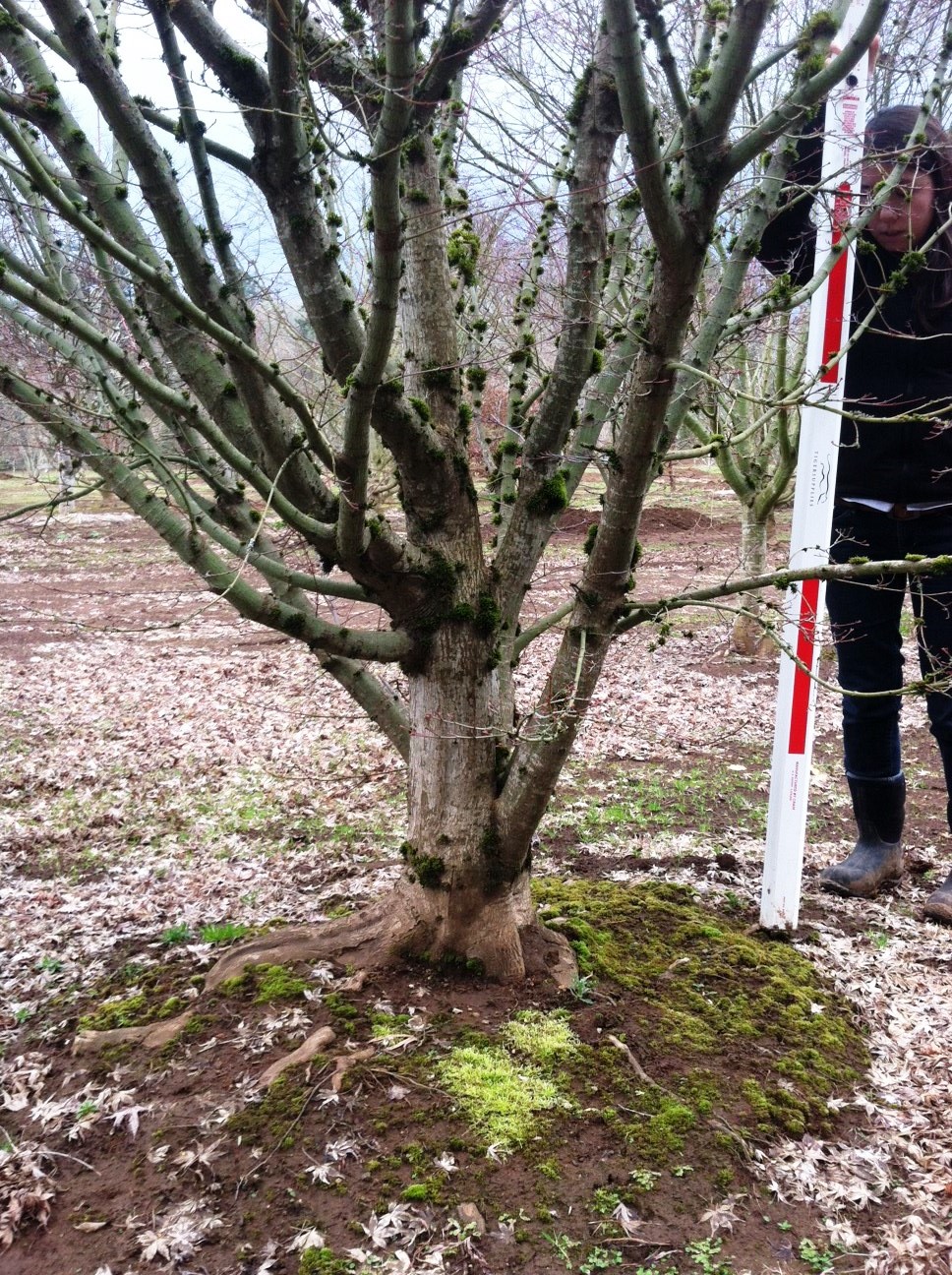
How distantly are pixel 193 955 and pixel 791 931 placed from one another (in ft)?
8.08

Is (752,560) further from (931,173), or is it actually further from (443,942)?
(443,942)

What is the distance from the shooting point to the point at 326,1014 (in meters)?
3.01

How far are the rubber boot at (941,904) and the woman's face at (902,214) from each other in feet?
7.21

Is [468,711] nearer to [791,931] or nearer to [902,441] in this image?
[791,931]

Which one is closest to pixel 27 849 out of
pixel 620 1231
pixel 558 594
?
pixel 620 1231

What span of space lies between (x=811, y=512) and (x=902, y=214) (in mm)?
1037

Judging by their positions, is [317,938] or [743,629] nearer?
[317,938]

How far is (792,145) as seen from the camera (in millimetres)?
2734

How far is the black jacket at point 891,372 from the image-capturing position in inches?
130

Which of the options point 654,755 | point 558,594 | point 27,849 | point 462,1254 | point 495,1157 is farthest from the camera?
point 558,594

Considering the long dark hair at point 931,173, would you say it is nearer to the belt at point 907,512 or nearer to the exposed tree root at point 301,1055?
the belt at point 907,512

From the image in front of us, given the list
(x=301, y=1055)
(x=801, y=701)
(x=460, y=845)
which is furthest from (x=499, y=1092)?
(x=801, y=701)

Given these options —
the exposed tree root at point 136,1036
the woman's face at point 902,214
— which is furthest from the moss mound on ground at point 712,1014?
the woman's face at point 902,214

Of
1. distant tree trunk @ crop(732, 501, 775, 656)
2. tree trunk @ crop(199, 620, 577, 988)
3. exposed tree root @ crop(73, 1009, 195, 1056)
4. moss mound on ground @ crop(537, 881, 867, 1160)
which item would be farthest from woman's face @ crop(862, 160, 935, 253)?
distant tree trunk @ crop(732, 501, 775, 656)
